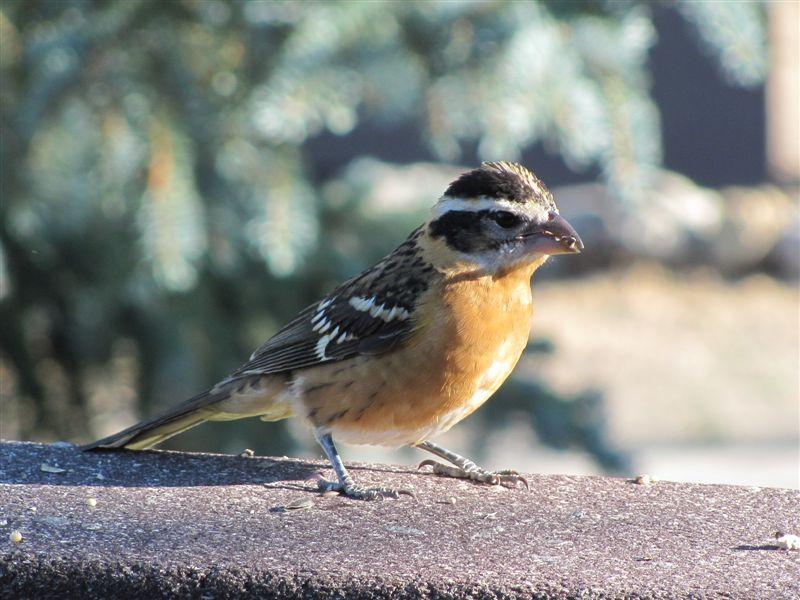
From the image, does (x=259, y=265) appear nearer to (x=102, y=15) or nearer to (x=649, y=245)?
(x=102, y=15)

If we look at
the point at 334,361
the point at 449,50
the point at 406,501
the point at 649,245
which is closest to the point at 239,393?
the point at 334,361

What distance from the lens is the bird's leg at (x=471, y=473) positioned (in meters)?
3.84

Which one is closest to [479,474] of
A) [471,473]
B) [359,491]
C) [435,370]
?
[471,473]

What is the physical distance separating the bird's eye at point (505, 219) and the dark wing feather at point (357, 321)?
0.89 feet

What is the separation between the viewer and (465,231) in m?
4.21

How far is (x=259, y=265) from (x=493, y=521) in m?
2.65

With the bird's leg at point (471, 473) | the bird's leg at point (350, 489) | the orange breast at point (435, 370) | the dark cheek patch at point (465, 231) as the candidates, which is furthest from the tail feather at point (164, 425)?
the dark cheek patch at point (465, 231)

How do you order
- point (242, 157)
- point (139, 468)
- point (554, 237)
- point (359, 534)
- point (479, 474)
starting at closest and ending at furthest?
1. point (359, 534)
2. point (139, 468)
3. point (479, 474)
4. point (554, 237)
5. point (242, 157)

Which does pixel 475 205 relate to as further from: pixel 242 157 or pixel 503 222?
pixel 242 157

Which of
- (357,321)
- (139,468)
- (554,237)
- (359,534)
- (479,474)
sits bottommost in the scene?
(359,534)

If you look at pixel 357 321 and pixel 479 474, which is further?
pixel 357 321

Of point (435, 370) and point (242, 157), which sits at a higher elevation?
point (242, 157)

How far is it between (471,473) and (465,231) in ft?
2.56

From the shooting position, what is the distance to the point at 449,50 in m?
5.11
